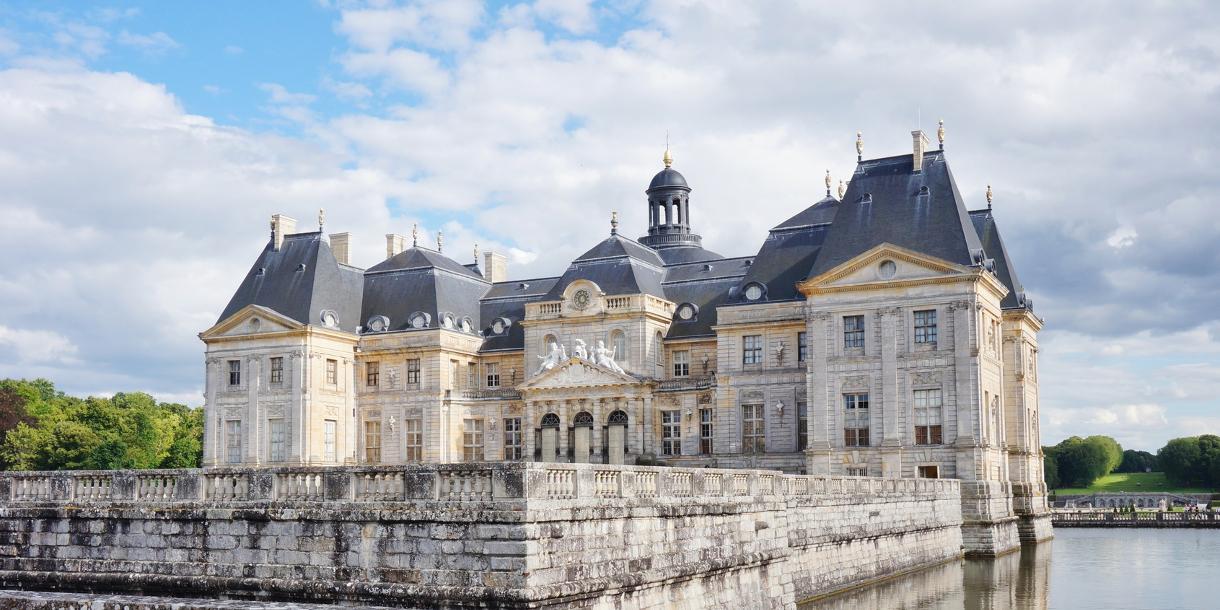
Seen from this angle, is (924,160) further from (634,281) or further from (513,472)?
(513,472)

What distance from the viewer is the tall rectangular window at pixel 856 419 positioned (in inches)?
1882

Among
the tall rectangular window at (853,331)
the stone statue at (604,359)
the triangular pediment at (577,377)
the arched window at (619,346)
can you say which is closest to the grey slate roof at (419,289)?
the triangular pediment at (577,377)

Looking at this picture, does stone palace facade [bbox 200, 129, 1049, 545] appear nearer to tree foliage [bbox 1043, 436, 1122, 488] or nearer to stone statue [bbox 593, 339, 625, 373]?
stone statue [bbox 593, 339, 625, 373]

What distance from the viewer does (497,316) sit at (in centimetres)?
6153

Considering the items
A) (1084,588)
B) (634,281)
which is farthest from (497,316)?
(1084,588)

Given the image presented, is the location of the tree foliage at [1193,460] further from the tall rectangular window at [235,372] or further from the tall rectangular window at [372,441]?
the tall rectangular window at [235,372]

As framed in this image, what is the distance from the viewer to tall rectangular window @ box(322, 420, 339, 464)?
2271 inches

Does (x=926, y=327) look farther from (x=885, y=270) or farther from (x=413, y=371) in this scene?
(x=413, y=371)

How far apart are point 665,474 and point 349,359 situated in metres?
38.9

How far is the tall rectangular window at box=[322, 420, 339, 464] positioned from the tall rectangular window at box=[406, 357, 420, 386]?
3.70 meters

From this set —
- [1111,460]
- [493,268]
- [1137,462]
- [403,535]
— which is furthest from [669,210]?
[1137,462]

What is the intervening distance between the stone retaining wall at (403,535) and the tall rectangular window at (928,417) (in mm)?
21527

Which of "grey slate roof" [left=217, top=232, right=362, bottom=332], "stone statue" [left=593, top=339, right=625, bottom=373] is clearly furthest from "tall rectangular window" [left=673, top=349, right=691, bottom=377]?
"grey slate roof" [left=217, top=232, right=362, bottom=332]

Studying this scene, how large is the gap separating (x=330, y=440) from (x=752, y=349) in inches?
752
